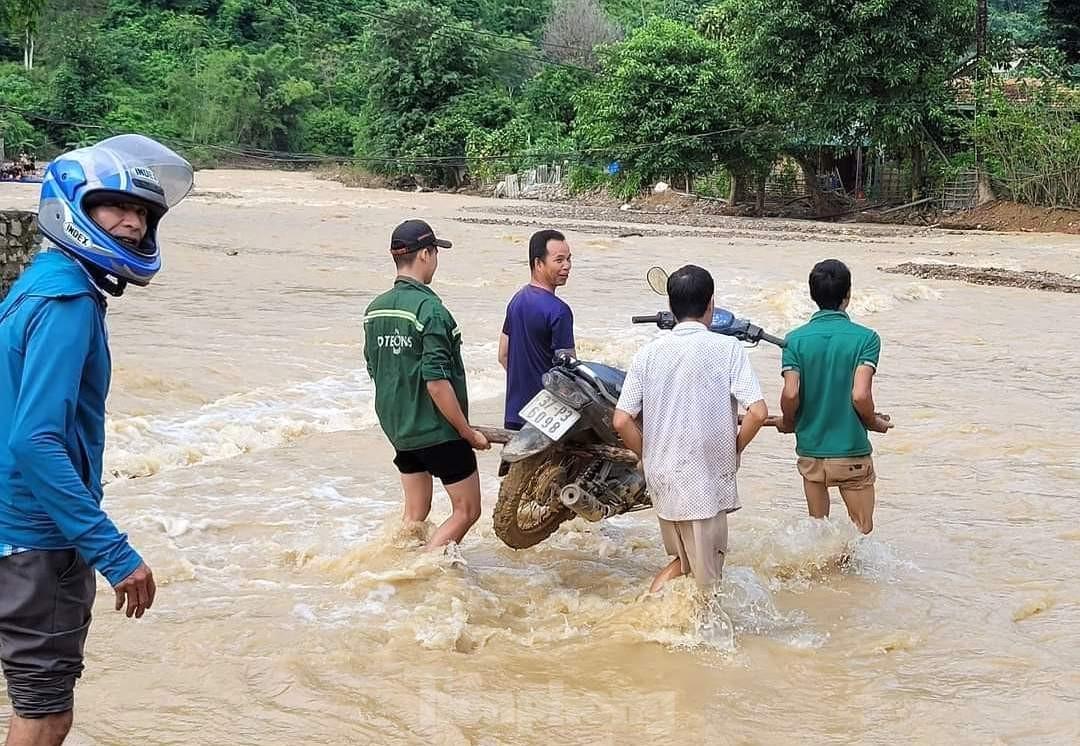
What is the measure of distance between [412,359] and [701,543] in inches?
55.3

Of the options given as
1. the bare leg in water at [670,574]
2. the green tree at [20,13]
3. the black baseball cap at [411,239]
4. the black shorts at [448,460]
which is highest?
the green tree at [20,13]

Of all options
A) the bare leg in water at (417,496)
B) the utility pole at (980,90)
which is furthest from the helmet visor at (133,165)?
the utility pole at (980,90)

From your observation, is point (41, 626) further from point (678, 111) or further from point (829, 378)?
point (678, 111)

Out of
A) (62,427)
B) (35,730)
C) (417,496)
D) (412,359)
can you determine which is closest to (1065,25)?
(417,496)

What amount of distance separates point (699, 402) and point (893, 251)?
2140 centimetres

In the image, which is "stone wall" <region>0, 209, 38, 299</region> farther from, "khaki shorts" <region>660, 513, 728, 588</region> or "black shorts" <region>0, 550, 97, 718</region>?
"black shorts" <region>0, 550, 97, 718</region>

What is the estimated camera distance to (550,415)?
458 cm

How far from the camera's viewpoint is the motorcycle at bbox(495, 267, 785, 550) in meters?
4.58

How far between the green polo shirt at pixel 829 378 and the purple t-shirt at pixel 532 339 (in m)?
0.98

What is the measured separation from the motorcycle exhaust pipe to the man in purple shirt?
0.43 m

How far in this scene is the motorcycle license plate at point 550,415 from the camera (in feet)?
14.9

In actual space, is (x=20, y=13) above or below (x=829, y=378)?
above

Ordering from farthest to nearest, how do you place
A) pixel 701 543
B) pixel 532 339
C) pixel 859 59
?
1. pixel 859 59
2. pixel 532 339
3. pixel 701 543

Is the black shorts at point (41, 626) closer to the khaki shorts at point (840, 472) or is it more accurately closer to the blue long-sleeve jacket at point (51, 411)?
the blue long-sleeve jacket at point (51, 411)
